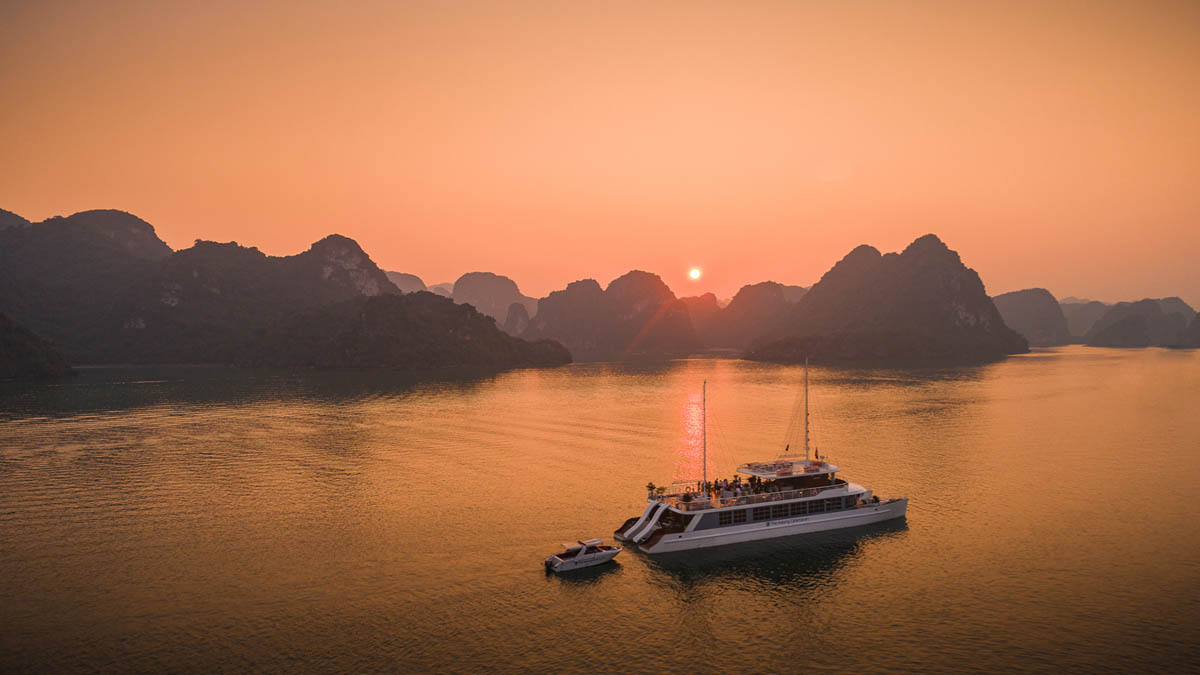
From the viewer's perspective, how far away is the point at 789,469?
63156 millimetres

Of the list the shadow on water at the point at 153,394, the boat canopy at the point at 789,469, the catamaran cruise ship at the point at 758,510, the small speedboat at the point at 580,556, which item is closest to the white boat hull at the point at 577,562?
the small speedboat at the point at 580,556

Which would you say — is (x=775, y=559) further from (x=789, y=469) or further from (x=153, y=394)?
(x=153, y=394)

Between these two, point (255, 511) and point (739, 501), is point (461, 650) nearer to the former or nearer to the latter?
point (739, 501)

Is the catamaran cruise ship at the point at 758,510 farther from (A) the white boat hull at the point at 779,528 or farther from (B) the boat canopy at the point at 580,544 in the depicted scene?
(B) the boat canopy at the point at 580,544

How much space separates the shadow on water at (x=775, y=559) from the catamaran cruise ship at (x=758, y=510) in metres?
0.92

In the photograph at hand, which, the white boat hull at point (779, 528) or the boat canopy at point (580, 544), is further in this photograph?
the white boat hull at point (779, 528)

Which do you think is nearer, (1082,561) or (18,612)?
(18,612)

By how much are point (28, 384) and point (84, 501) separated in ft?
546

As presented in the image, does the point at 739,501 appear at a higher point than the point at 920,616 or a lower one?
higher

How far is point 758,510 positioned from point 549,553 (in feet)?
63.9

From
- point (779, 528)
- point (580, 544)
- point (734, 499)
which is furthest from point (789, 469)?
point (580, 544)

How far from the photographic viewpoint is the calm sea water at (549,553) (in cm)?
3919

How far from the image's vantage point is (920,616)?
141ft

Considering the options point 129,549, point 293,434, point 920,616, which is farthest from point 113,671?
point 293,434
